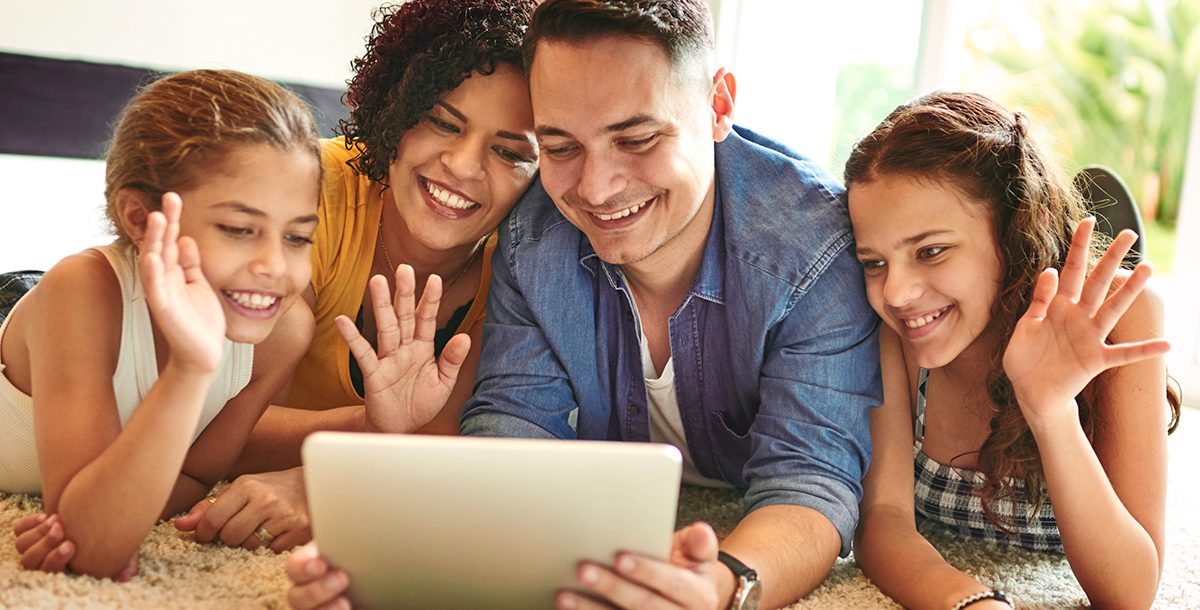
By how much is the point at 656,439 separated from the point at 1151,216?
363 centimetres

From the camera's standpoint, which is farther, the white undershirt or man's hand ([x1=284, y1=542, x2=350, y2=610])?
the white undershirt

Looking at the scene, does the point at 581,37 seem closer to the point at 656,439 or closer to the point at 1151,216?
the point at 656,439

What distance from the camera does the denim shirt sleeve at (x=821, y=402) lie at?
1.49 meters

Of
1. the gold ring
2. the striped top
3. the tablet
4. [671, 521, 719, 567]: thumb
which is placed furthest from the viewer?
the striped top

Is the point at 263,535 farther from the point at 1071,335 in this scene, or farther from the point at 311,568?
the point at 1071,335

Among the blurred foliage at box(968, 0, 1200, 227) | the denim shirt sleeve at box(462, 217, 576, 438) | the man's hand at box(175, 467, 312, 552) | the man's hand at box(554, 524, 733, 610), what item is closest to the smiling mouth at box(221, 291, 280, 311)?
the man's hand at box(175, 467, 312, 552)

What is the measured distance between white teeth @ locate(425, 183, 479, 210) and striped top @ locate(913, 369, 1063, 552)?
2.41ft

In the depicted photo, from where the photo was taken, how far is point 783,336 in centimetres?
160

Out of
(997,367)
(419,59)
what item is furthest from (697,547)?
(419,59)

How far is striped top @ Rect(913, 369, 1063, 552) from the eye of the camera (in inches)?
64.1

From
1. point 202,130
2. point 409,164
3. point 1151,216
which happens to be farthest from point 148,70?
point 1151,216

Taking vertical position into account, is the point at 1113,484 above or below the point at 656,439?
above

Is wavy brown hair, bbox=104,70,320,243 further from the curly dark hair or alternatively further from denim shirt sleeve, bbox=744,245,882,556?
denim shirt sleeve, bbox=744,245,882,556

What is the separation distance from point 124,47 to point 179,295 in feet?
7.91
